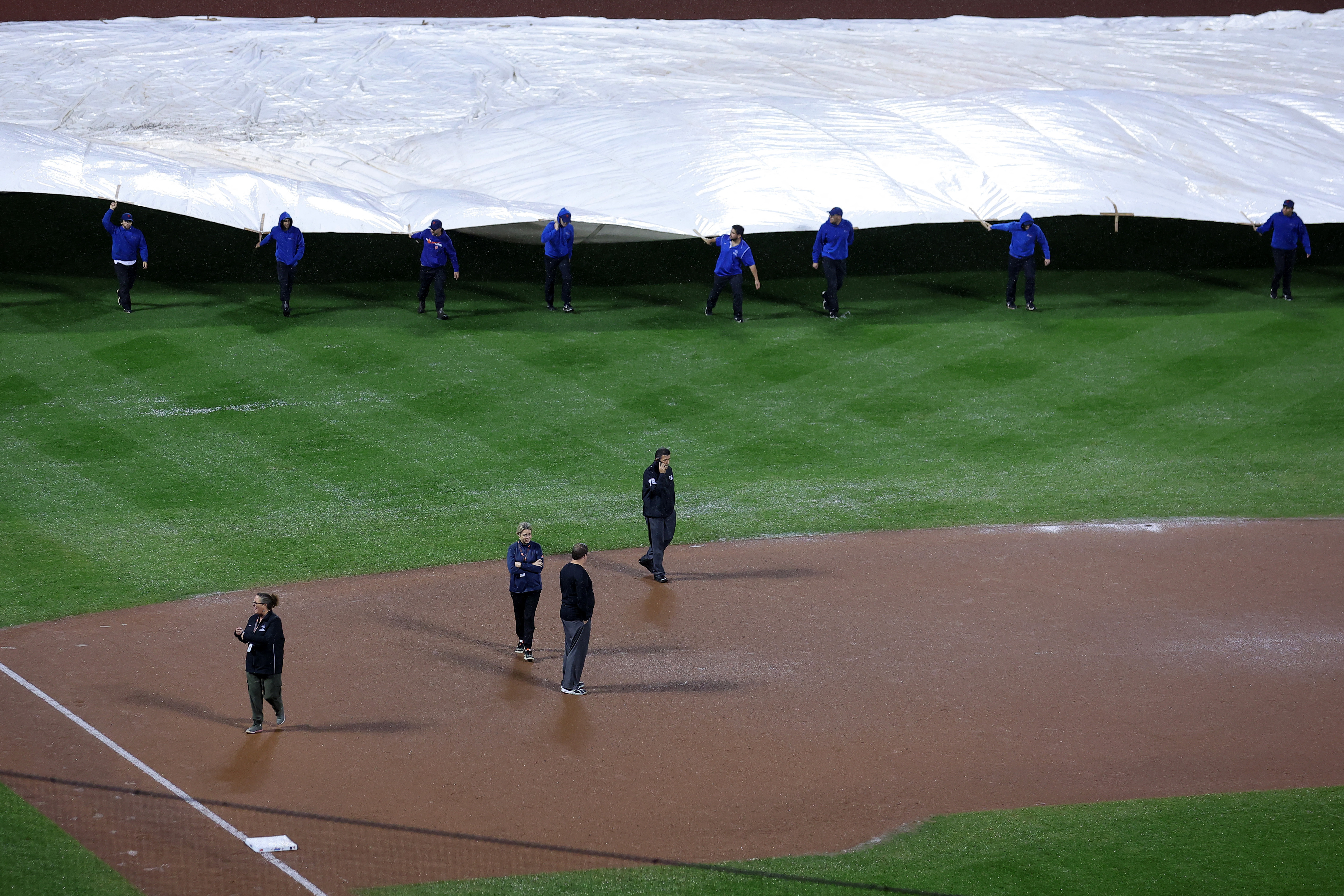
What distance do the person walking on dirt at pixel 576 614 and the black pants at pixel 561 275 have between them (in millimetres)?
13765

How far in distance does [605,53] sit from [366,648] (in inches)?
911

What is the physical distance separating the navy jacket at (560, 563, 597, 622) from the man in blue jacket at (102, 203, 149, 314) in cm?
1556

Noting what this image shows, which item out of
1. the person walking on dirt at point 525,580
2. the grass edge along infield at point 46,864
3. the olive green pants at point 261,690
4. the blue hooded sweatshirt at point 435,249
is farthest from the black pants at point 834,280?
the grass edge along infield at point 46,864

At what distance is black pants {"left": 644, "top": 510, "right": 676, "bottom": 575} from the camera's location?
644 inches

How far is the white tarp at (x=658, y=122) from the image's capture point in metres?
26.9

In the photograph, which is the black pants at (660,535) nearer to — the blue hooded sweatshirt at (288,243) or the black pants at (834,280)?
the black pants at (834,280)

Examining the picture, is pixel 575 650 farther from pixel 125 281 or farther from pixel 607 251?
pixel 607 251

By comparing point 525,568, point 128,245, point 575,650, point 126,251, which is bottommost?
point 575,650

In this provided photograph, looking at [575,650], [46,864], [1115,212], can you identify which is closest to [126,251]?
[575,650]

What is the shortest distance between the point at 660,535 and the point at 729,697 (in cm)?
347

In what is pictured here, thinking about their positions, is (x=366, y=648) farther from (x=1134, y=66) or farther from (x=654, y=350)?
(x=1134, y=66)

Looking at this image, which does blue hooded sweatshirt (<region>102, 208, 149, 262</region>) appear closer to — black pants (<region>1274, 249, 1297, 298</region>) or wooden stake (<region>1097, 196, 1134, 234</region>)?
wooden stake (<region>1097, 196, 1134, 234</region>)

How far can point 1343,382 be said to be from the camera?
77.9ft

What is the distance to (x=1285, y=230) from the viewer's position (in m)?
26.8
